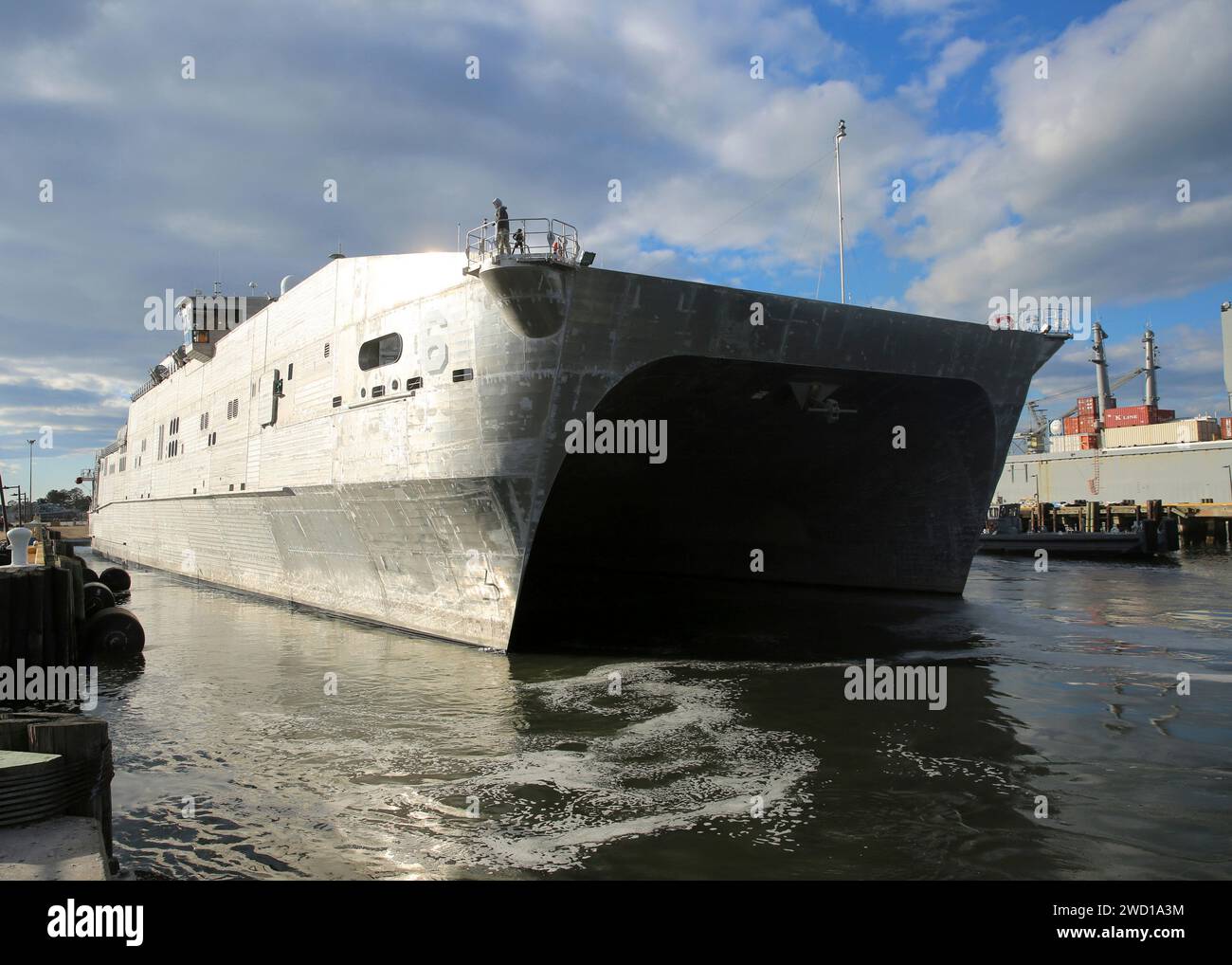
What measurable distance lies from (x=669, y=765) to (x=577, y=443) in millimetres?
6631

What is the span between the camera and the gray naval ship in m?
13.7

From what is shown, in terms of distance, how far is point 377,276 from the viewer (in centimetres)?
1691

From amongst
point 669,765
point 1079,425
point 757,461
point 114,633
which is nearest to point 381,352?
point 114,633

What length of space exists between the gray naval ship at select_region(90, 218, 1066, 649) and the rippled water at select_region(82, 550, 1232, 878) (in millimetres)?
3126

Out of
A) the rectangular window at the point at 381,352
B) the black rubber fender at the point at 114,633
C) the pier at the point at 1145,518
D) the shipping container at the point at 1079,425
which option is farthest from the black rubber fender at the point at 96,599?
the shipping container at the point at 1079,425

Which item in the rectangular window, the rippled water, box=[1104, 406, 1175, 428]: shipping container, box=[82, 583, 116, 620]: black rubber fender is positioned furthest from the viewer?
box=[1104, 406, 1175, 428]: shipping container

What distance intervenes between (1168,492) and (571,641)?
53484 mm

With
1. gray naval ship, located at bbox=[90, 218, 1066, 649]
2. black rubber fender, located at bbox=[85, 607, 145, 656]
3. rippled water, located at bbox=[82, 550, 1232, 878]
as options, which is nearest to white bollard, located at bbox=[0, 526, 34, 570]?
black rubber fender, located at bbox=[85, 607, 145, 656]

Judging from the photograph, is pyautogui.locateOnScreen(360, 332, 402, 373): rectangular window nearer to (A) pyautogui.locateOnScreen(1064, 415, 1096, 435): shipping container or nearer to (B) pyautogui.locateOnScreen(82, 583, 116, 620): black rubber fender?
(B) pyautogui.locateOnScreen(82, 583, 116, 620): black rubber fender

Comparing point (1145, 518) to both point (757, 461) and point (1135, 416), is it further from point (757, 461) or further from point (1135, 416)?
point (757, 461)

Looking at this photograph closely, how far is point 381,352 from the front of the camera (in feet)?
55.1

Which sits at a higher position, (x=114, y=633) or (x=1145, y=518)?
(x=1145, y=518)

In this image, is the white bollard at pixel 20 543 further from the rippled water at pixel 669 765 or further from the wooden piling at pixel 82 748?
the wooden piling at pixel 82 748
